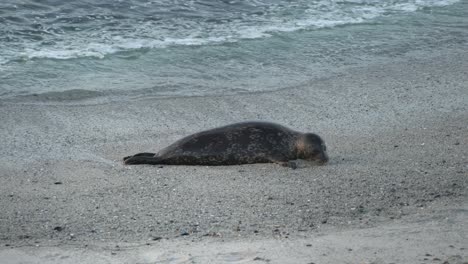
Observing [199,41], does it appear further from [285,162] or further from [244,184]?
[244,184]

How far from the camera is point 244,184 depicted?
20.5ft

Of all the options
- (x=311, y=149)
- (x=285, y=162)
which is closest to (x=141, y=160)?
(x=285, y=162)

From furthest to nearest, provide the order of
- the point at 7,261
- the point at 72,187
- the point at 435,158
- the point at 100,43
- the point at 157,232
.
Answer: the point at 100,43 → the point at 435,158 → the point at 72,187 → the point at 157,232 → the point at 7,261

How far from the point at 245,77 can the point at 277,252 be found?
5.23 meters

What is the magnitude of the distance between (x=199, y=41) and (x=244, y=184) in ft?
17.4

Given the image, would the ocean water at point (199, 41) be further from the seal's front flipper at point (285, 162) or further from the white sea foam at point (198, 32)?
the seal's front flipper at point (285, 162)

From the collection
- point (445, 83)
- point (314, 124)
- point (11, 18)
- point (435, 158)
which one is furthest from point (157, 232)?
point (11, 18)

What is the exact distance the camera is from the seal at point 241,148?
686 cm

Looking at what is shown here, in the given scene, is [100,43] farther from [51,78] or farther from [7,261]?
[7,261]

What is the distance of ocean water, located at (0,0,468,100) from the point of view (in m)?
9.51

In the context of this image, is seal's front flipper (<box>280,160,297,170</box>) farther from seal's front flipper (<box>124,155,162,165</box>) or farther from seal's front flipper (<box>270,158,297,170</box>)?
seal's front flipper (<box>124,155,162,165</box>)

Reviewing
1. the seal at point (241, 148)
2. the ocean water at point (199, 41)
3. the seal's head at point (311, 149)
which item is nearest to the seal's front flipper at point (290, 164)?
the seal at point (241, 148)

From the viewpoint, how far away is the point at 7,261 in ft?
15.4

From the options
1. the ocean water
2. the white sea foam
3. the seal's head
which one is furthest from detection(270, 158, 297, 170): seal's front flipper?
the white sea foam
